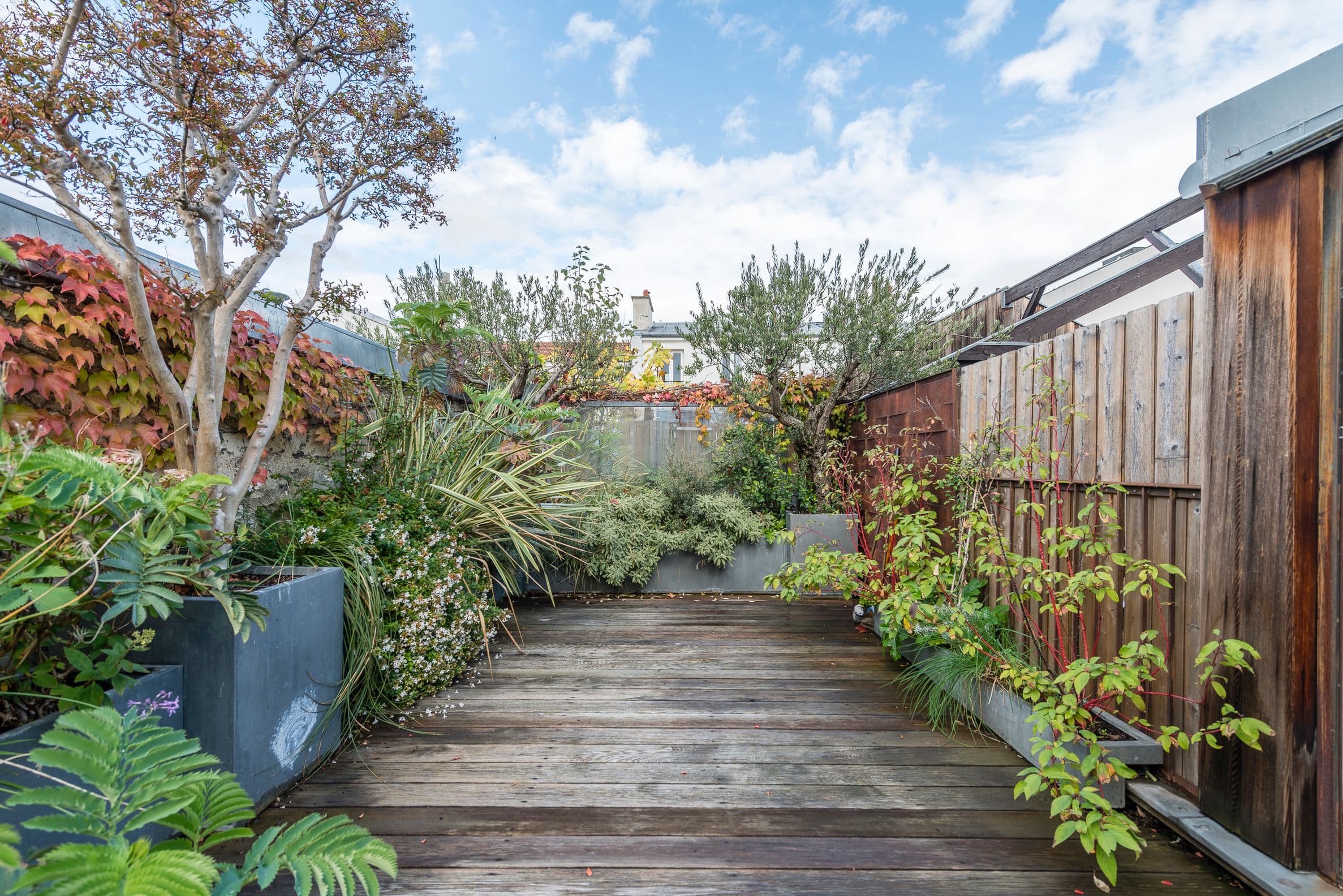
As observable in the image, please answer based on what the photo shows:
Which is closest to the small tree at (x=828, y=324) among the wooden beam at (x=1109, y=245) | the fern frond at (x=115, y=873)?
the wooden beam at (x=1109, y=245)

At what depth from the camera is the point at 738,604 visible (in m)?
4.06

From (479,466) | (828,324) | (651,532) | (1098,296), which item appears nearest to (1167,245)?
(1098,296)

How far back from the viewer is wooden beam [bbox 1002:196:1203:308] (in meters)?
3.63

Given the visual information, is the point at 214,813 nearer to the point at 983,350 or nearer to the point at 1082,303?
the point at 983,350

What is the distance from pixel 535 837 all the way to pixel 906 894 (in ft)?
3.08

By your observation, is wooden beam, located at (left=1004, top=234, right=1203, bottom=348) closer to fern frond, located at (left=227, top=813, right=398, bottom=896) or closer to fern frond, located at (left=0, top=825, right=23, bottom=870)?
fern frond, located at (left=227, top=813, right=398, bottom=896)

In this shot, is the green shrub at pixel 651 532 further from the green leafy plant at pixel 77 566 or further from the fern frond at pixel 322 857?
the fern frond at pixel 322 857

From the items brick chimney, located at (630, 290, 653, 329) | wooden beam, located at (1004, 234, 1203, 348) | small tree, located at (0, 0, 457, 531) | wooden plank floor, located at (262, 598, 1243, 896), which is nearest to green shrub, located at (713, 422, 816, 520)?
Answer: wooden plank floor, located at (262, 598, 1243, 896)

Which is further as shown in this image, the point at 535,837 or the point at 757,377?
the point at 757,377

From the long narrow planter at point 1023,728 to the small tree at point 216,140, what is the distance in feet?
8.95

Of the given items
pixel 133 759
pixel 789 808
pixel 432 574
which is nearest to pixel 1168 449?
pixel 789 808

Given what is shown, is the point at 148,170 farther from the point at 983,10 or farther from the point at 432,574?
the point at 983,10

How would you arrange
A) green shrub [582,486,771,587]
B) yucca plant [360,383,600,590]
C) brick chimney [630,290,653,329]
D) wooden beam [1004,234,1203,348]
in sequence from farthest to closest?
brick chimney [630,290,653,329], green shrub [582,486,771,587], wooden beam [1004,234,1203,348], yucca plant [360,383,600,590]

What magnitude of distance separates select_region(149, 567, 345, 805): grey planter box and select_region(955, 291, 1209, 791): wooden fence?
258 centimetres
